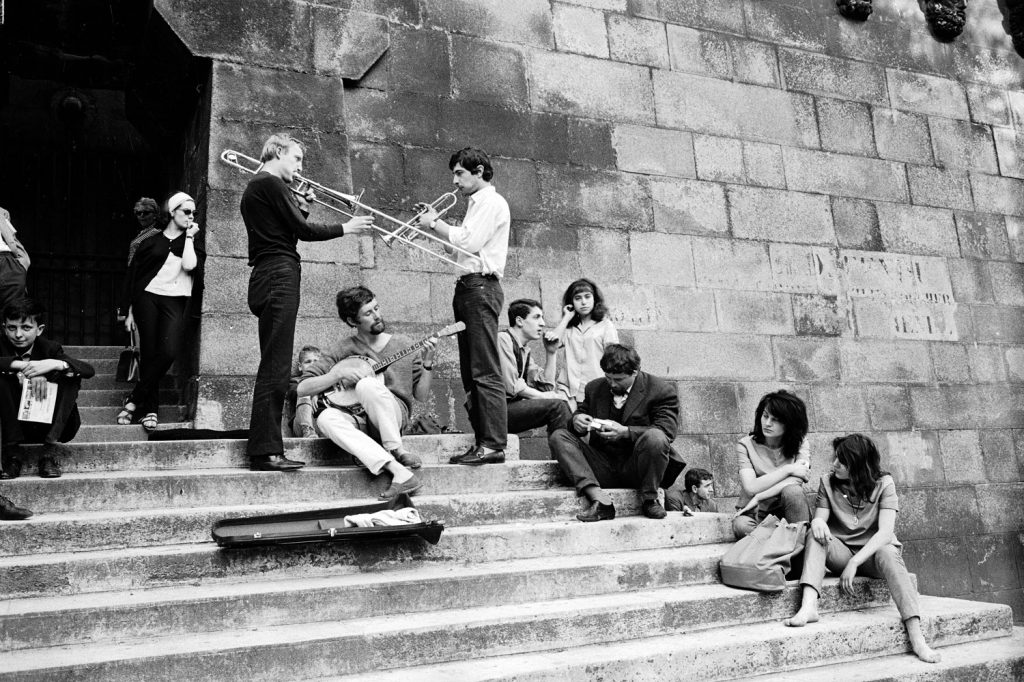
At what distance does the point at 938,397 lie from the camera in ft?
30.9

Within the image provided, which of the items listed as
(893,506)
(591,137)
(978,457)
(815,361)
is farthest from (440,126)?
(978,457)

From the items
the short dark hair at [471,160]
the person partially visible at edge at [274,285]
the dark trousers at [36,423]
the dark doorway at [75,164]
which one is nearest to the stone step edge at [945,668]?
the person partially visible at edge at [274,285]

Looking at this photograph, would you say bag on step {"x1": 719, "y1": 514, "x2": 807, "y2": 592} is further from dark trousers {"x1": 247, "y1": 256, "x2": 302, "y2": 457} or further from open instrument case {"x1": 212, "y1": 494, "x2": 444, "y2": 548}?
dark trousers {"x1": 247, "y1": 256, "x2": 302, "y2": 457}

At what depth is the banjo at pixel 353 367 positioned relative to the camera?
5.63 metres

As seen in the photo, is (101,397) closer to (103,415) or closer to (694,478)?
(103,415)

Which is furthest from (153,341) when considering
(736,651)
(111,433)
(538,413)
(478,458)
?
(736,651)

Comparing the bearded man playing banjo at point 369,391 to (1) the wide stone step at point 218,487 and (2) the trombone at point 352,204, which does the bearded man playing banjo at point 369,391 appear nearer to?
(1) the wide stone step at point 218,487

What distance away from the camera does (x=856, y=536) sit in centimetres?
538

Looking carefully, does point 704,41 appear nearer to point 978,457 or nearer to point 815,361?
point 815,361

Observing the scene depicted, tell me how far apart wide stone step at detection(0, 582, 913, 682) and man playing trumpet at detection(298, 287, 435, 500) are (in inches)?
43.4

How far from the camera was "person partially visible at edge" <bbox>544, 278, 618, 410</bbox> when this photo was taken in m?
7.05

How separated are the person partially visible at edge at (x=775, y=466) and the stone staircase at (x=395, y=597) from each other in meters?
0.24

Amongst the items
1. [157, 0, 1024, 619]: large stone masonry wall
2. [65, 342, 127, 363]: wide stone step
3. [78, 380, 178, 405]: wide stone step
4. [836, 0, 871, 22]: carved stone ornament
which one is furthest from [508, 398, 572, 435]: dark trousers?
[836, 0, 871, 22]: carved stone ornament

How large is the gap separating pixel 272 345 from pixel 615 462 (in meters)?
2.26
